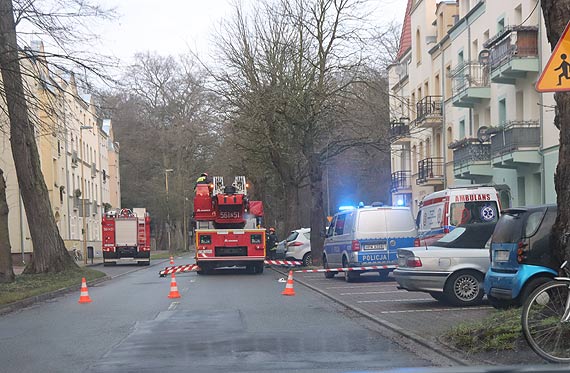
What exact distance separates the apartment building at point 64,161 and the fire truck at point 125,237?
1480mm

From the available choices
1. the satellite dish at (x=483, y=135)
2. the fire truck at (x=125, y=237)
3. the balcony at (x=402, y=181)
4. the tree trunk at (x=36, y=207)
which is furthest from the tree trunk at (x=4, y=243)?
the balcony at (x=402, y=181)

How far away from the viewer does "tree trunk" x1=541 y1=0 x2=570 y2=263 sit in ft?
28.9

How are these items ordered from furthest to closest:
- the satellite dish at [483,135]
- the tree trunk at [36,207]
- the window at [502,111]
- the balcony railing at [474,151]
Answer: the balcony railing at [474,151], the window at [502,111], the satellite dish at [483,135], the tree trunk at [36,207]

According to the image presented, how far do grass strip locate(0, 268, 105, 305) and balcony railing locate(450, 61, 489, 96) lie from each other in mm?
17003

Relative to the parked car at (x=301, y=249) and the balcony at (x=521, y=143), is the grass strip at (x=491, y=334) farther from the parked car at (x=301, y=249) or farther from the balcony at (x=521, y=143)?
the parked car at (x=301, y=249)

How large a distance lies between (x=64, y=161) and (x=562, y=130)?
52.4 metres

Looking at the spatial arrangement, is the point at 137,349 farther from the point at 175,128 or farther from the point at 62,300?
the point at 175,128

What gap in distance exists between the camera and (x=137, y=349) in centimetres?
1027

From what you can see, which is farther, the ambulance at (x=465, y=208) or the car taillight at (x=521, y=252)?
the ambulance at (x=465, y=208)

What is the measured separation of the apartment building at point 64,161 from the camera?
1891 centimetres

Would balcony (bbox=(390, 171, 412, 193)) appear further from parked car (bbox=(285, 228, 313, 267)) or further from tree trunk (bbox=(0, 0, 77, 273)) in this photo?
tree trunk (bbox=(0, 0, 77, 273))

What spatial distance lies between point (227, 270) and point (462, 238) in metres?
19.0

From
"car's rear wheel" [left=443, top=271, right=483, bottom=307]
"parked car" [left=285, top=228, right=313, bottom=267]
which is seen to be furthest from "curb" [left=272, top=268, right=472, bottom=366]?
"parked car" [left=285, top=228, right=313, bottom=267]

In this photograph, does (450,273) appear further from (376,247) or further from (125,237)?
(125,237)
